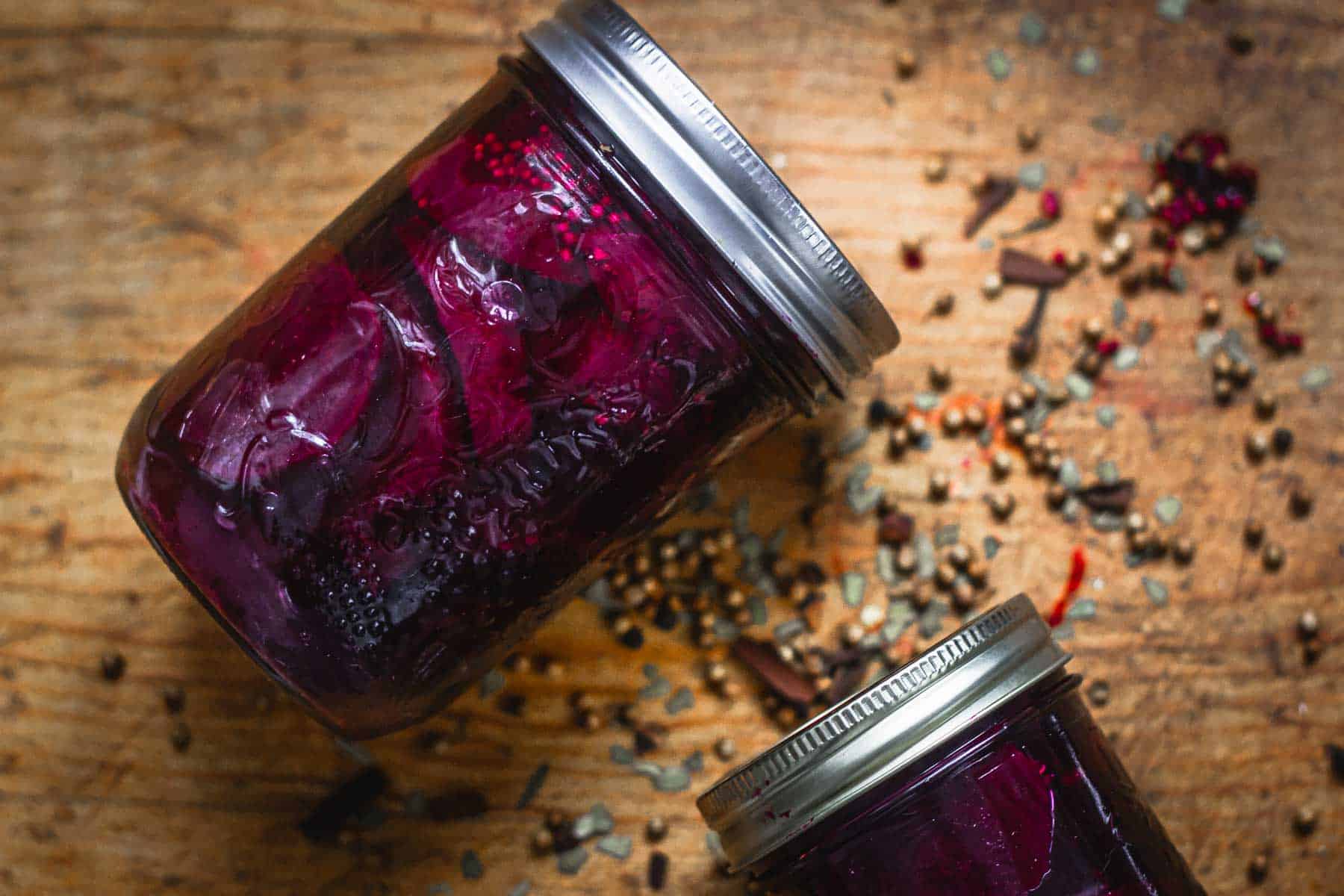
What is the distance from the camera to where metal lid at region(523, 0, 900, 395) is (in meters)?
0.77

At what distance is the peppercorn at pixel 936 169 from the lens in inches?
43.7

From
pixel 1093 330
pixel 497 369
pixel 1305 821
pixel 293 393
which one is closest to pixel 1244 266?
pixel 1093 330

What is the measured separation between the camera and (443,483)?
80cm

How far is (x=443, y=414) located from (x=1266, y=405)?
88 cm

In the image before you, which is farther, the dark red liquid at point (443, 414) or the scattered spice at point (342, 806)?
the scattered spice at point (342, 806)

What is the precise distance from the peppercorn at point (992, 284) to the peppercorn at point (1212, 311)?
0.74 feet

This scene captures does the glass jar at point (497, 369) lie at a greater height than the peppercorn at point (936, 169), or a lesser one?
lesser

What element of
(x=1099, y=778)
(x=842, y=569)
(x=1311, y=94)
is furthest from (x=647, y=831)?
(x=1311, y=94)

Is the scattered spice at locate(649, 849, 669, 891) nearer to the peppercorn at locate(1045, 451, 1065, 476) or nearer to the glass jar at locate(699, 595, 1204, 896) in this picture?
the glass jar at locate(699, 595, 1204, 896)

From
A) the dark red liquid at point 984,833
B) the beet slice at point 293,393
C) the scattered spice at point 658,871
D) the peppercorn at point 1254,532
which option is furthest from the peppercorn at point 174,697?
the peppercorn at point 1254,532

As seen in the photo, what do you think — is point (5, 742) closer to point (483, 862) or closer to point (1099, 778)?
point (483, 862)

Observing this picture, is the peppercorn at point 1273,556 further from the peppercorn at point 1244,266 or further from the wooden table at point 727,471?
the peppercorn at point 1244,266

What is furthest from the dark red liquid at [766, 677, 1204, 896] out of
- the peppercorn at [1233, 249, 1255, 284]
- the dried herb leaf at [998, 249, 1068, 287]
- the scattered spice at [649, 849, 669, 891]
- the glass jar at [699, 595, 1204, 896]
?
the peppercorn at [1233, 249, 1255, 284]

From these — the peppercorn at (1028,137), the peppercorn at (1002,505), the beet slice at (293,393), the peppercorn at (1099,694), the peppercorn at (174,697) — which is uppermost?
the peppercorn at (1028,137)
